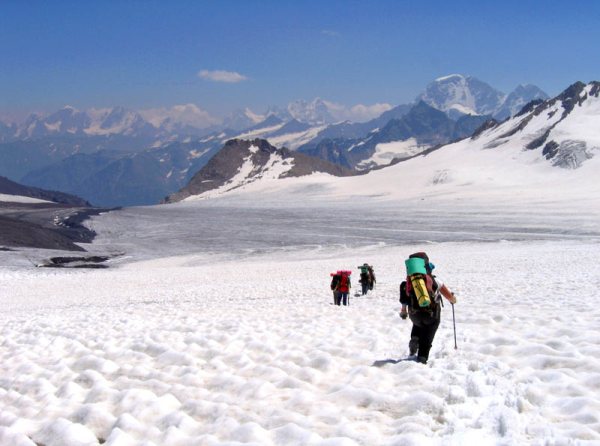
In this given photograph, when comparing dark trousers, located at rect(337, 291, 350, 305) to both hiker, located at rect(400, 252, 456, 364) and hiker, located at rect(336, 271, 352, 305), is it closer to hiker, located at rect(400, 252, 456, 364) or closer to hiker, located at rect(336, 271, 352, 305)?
hiker, located at rect(336, 271, 352, 305)

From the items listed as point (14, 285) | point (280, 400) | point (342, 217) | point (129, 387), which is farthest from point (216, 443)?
point (342, 217)

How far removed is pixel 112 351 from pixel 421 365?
6.17 m

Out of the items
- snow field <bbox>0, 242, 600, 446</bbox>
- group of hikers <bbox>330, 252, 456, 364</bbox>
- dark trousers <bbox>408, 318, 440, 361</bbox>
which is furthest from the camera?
dark trousers <bbox>408, 318, 440, 361</bbox>

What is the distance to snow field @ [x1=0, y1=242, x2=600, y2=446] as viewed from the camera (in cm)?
645

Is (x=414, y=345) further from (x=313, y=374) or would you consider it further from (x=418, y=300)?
(x=313, y=374)

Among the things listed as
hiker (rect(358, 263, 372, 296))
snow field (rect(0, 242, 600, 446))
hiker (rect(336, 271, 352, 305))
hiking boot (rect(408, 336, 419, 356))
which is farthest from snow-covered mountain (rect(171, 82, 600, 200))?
hiking boot (rect(408, 336, 419, 356))

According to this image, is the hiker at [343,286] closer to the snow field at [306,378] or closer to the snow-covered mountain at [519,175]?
the snow field at [306,378]

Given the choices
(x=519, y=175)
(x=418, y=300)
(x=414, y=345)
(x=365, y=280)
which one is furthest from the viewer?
(x=519, y=175)

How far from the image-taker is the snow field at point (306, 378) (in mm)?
6449

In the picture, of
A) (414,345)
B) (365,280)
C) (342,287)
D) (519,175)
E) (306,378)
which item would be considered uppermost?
(519,175)

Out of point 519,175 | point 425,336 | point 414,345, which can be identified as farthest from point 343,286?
point 519,175

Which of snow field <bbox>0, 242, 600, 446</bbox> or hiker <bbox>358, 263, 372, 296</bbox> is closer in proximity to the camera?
snow field <bbox>0, 242, 600, 446</bbox>

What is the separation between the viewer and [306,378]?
339 inches

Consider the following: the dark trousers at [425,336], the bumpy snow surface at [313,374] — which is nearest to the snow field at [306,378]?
the bumpy snow surface at [313,374]
